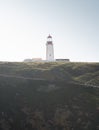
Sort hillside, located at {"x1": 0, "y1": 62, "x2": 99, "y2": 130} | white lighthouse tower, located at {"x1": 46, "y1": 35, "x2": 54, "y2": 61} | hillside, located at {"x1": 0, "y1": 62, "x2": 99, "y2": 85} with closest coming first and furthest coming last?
hillside, located at {"x1": 0, "y1": 62, "x2": 99, "y2": 130} → hillside, located at {"x1": 0, "y1": 62, "x2": 99, "y2": 85} → white lighthouse tower, located at {"x1": 46, "y1": 35, "x2": 54, "y2": 61}

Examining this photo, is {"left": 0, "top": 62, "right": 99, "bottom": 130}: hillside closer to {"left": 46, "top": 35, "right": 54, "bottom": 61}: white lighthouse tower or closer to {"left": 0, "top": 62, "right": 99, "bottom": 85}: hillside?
{"left": 0, "top": 62, "right": 99, "bottom": 85}: hillside

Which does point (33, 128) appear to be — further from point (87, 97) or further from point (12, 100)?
point (87, 97)

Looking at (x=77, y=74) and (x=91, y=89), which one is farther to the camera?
(x=77, y=74)

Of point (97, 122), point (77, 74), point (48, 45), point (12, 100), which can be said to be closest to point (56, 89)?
point (12, 100)

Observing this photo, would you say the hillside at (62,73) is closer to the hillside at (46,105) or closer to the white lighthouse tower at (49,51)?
the hillside at (46,105)

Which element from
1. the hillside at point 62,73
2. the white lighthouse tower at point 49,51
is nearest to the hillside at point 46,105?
the hillside at point 62,73

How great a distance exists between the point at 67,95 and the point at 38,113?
9.38 meters

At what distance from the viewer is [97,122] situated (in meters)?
40.6

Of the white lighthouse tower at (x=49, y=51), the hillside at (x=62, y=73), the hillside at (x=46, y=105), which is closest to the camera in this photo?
the hillside at (x=46, y=105)

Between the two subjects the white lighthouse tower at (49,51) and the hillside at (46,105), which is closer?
the hillside at (46,105)

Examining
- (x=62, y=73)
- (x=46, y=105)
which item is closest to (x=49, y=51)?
(x=62, y=73)

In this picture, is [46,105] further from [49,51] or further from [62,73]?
Answer: [49,51]

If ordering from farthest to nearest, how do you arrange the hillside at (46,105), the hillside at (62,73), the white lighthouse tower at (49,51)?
the white lighthouse tower at (49,51)
the hillside at (62,73)
the hillside at (46,105)

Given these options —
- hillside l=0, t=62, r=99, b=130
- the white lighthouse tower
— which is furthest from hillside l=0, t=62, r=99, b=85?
the white lighthouse tower
